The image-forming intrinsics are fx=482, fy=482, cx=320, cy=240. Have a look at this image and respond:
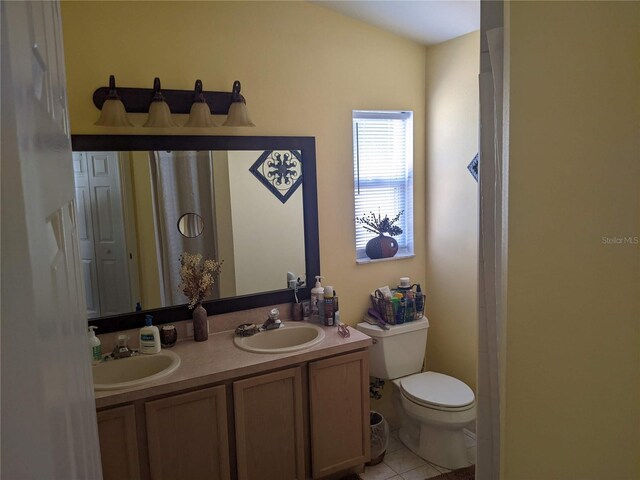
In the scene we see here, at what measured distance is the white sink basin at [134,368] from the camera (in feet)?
7.16

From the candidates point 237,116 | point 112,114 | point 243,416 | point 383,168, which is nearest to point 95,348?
point 243,416

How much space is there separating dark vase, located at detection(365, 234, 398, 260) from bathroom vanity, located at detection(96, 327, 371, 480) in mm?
633

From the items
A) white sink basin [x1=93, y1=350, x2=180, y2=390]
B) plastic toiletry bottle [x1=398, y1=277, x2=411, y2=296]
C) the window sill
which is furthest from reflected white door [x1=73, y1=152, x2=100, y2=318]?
plastic toiletry bottle [x1=398, y1=277, x2=411, y2=296]

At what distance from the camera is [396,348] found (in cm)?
292

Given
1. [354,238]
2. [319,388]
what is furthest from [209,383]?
[354,238]

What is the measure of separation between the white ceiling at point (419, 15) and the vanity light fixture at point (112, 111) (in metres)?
1.18

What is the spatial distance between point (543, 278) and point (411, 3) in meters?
2.22

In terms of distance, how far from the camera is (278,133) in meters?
2.67

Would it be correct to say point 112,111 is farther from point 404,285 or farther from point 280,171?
point 404,285

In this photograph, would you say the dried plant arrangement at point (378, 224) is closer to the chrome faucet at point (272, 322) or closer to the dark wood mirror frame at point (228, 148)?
the dark wood mirror frame at point (228, 148)

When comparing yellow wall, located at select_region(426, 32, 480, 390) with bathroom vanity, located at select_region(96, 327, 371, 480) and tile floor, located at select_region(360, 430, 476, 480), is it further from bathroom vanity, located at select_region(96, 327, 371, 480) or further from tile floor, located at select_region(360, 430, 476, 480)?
bathroom vanity, located at select_region(96, 327, 371, 480)

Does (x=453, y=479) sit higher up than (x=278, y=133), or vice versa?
(x=278, y=133)

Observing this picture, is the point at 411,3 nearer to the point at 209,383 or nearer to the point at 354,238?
the point at 354,238

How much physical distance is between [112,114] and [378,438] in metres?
2.26
